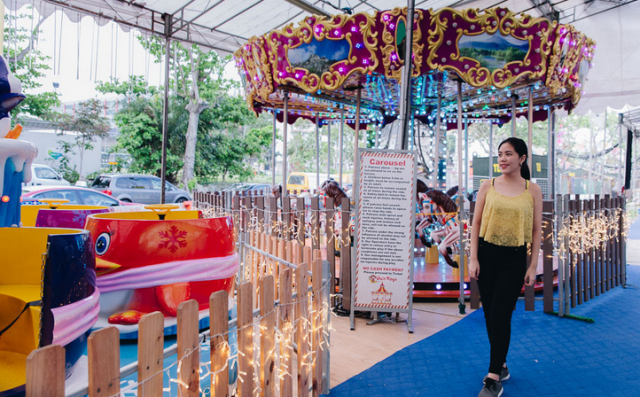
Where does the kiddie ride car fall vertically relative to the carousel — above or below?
below

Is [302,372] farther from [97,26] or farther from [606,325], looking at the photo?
[97,26]

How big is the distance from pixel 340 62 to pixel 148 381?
16.2 feet

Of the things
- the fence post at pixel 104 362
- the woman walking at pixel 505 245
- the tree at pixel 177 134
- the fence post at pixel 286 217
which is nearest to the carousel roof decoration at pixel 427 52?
the fence post at pixel 286 217

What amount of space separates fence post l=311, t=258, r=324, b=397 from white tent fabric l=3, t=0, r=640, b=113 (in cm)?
813

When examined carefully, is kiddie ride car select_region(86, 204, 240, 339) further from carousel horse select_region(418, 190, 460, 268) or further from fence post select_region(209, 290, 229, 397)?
carousel horse select_region(418, 190, 460, 268)

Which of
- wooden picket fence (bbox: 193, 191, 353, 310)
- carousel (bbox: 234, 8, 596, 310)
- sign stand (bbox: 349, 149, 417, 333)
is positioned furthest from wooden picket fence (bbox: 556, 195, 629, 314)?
wooden picket fence (bbox: 193, 191, 353, 310)

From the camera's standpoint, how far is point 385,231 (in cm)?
390

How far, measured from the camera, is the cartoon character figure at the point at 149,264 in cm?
243

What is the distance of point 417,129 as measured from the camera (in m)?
9.49

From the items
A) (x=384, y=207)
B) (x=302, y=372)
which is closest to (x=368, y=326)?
(x=384, y=207)

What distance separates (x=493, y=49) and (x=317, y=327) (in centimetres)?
443

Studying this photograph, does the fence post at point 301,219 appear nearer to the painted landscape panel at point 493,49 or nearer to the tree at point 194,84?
the painted landscape panel at point 493,49

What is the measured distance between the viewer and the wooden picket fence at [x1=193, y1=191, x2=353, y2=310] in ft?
13.9

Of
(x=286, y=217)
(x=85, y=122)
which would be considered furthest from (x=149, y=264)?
(x=85, y=122)
